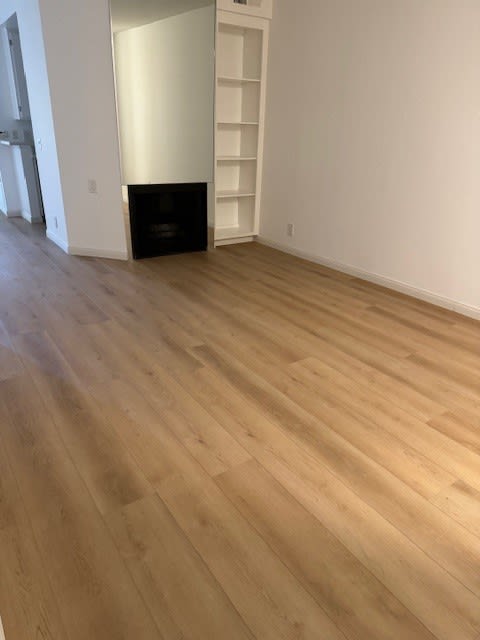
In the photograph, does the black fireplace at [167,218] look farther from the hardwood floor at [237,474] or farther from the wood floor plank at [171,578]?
the wood floor plank at [171,578]

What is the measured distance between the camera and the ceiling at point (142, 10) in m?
3.70

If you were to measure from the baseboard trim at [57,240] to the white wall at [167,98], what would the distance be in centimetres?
95

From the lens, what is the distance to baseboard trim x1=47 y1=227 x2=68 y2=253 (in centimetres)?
446

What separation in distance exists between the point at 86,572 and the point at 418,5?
12.3ft

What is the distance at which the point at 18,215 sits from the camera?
609cm

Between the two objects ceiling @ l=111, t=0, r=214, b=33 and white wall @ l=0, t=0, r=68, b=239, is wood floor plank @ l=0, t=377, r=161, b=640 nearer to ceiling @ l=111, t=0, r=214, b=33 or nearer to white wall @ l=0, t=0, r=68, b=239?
white wall @ l=0, t=0, r=68, b=239

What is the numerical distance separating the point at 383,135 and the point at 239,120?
6.29 feet

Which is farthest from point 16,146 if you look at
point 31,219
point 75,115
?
point 75,115

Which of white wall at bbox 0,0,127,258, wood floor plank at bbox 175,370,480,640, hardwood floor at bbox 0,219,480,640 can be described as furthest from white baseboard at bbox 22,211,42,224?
wood floor plank at bbox 175,370,480,640

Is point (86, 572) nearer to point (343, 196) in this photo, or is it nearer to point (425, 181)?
point (425, 181)

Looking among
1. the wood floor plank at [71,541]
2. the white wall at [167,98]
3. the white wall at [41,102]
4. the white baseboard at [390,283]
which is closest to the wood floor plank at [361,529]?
the wood floor plank at [71,541]

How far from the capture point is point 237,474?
1673 millimetres

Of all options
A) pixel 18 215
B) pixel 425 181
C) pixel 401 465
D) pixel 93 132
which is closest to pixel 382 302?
pixel 425 181

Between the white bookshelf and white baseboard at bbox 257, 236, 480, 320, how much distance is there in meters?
0.62
